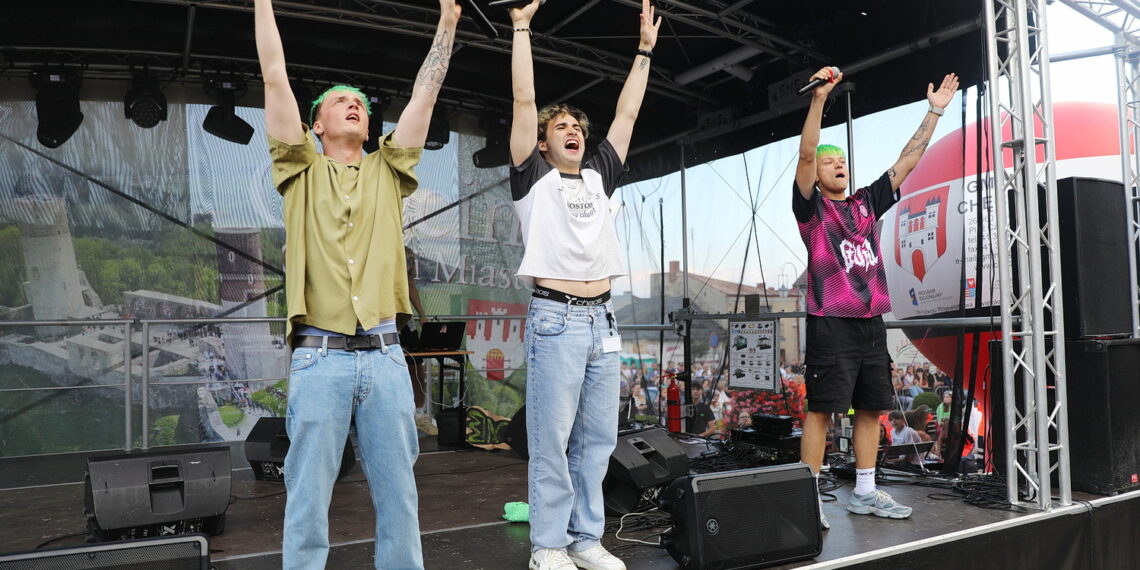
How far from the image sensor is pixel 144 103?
254 inches

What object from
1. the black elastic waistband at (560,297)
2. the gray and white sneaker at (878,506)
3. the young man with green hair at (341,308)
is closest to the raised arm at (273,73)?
the young man with green hair at (341,308)

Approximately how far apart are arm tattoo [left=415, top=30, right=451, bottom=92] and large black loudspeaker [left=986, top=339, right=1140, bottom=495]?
3.15m

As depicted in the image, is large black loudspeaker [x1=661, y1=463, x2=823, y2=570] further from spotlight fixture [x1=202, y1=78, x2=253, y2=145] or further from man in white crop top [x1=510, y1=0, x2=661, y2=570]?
spotlight fixture [x1=202, y1=78, x2=253, y2=145]

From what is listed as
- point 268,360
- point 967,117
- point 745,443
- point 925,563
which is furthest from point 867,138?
point 268,360

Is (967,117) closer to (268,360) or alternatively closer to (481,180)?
(481,180)

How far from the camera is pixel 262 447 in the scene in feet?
13.2

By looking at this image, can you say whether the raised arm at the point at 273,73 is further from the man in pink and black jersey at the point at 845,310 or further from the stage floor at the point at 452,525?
the man in pink and black jersey at the point at 845,310

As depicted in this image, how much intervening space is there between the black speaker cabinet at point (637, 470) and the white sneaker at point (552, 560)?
85 centimetres

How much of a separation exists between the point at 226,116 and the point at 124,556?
5807 millimetres

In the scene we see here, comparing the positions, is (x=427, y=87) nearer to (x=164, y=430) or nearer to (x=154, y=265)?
(x=154, y=265)

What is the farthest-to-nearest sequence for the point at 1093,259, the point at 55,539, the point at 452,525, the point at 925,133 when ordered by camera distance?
the point at 1093,259 < the point at 925,133 < the point at 452,525 < the point at 55,539

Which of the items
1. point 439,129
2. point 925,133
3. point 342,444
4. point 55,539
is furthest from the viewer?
point 439,129

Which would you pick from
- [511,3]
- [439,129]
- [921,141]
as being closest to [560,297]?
[511,3]

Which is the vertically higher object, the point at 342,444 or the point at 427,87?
the point at 427,87
